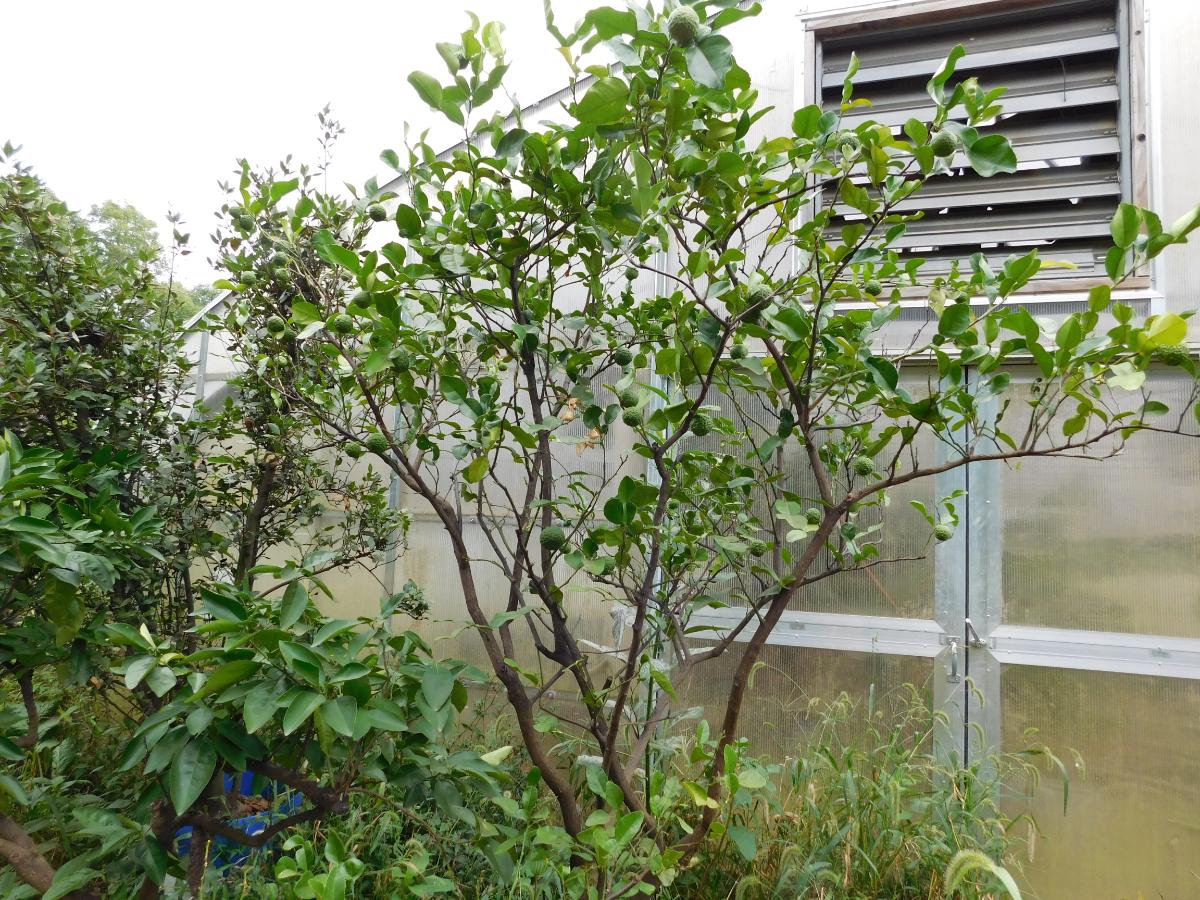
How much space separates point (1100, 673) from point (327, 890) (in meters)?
2.47

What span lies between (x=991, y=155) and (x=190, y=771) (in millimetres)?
1649

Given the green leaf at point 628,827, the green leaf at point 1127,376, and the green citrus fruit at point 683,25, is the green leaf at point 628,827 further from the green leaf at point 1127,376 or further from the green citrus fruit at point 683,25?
the green citrus fruit at point 683,25

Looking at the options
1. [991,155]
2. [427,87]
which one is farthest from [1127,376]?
[427,87]

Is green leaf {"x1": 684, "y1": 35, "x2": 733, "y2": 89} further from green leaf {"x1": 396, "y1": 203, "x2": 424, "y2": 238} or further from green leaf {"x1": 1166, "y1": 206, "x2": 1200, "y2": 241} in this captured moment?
green leaf {"x1": 1166, "y1": 206, "x2": 1200, "y2": 241}

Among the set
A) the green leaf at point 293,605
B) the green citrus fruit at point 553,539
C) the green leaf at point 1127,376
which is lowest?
the green leaf at point 293,605

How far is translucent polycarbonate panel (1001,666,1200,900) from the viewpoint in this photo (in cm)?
226

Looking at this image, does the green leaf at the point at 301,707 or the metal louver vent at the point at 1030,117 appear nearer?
the green leaf at the point at 301,707

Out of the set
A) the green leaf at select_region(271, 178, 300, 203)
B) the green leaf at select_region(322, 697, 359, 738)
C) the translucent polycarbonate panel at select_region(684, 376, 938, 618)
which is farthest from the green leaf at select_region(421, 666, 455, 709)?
the translucent polycarbonate panel at select_region(684, 376, 938, 618)

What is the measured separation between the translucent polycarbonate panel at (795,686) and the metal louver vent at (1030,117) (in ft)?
4.91

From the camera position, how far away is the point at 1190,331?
234 cm

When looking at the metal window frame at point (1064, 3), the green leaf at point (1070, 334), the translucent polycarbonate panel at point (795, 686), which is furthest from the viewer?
the translucent polycarbonate panel at point (795, 686)

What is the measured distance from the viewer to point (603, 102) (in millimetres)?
1097

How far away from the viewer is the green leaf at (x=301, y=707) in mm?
1062

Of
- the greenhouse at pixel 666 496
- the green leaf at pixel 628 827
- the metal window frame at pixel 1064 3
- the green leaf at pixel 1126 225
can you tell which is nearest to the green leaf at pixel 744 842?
the greenhouse at pixel 666 496
